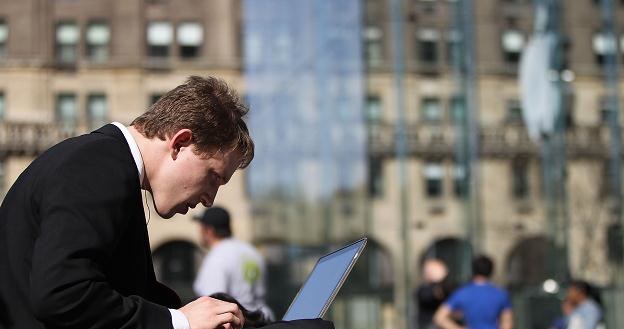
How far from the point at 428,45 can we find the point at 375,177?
112 inches

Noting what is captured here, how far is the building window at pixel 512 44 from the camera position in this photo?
84.7ft

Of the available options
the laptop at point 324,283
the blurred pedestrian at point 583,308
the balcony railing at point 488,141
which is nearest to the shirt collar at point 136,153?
the laptop at point 324,283

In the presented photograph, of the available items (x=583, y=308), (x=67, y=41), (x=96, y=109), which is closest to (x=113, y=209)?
(x=583, y=308)

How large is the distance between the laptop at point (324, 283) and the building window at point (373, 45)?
66.5 ft

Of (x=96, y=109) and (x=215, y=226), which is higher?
(x=215, y=226)

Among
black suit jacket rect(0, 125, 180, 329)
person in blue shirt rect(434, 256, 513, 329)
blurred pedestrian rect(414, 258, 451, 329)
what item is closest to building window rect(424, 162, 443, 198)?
blurred pedestrian rect(414, 258, 451, 329)

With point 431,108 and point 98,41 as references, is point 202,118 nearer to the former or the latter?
point 431,108

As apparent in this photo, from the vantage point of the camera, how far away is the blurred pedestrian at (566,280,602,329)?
9.89 m

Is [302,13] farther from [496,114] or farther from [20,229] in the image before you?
[20,229]

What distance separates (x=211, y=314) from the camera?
2.91 metres

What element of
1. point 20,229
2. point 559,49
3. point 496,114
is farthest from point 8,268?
point 496,114

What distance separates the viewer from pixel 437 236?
31.5 m

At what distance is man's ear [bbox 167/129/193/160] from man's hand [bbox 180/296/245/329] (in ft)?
1.14

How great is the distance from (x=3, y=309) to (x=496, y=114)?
28.6 meters
